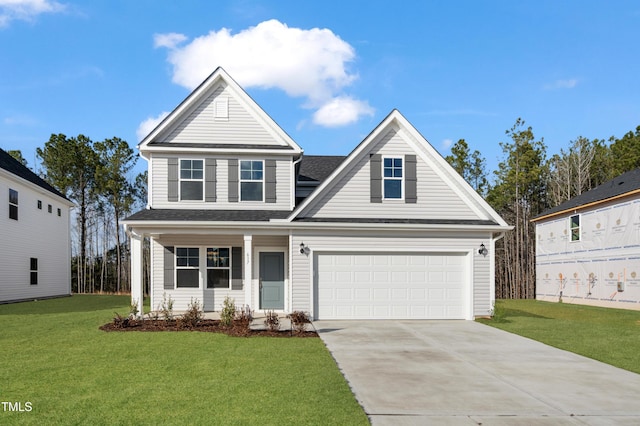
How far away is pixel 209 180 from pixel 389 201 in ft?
19.7

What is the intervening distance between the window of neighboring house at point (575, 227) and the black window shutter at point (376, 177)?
15.4m

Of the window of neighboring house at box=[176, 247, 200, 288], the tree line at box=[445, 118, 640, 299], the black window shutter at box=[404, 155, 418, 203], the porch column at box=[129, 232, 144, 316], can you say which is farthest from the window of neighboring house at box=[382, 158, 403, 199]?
the tree line at box=[445, 118, 640, 299]

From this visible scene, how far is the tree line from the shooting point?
35.8 m

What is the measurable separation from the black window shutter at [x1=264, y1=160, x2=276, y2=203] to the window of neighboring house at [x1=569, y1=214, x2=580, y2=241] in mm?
17441

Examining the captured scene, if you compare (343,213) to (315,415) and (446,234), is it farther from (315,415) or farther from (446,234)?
(315,415)

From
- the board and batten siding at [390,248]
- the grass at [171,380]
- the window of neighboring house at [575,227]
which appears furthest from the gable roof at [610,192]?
the grass at [171,380]

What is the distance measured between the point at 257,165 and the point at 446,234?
261 inches

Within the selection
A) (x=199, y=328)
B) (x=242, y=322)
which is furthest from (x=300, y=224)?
(x=199, y=328)

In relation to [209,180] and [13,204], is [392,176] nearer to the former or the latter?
[209,180]

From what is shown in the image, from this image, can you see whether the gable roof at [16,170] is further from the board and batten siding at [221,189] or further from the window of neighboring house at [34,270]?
the board and batten siding at [221,189]

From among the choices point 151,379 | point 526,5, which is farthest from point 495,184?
point 151,379

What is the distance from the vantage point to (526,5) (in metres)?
15.7

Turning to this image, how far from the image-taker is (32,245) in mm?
26172

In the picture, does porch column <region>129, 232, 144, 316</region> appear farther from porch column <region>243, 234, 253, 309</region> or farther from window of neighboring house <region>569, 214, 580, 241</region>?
window of neighboring house <region>569, 214, 580, 241</region>
